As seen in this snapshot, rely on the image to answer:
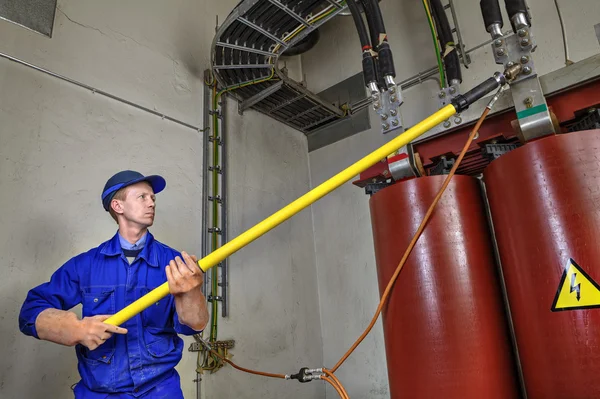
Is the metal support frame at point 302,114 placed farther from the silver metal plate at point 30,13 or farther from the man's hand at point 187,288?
the man's hand at point 187,288

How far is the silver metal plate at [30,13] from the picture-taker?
1273 mm

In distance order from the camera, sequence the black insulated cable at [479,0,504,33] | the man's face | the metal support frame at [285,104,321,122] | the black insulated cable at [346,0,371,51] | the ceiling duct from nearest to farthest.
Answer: the black insulated cable at [479,0,504,33] < the man's face < the black insulated cable at [346,0,371,51] < the ceiling duct < the metal support frame at [285,104,321,122]

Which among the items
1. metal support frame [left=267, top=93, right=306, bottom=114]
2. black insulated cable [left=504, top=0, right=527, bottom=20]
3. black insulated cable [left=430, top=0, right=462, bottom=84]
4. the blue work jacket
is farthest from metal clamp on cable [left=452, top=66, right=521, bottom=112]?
metal support frame [left=267, top=93, right=306, bottom=114]

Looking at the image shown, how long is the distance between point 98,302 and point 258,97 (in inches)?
74.3

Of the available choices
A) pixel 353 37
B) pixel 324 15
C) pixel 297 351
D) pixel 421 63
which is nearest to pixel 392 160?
pixel 324 15

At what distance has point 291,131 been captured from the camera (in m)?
3.37

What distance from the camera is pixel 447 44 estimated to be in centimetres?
161

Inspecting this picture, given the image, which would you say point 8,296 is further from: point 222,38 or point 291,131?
point 291,131

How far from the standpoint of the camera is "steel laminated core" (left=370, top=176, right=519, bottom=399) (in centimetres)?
106

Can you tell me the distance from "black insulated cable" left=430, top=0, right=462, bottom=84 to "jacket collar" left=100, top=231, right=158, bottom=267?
125 centimetres

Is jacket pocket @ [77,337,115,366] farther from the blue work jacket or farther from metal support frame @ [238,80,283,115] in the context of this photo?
metal support frame @ [238,80,283,115]

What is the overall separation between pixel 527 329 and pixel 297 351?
207 cm

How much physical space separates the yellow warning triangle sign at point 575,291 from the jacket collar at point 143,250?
4.07ft

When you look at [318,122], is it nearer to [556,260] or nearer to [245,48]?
[245,48]
